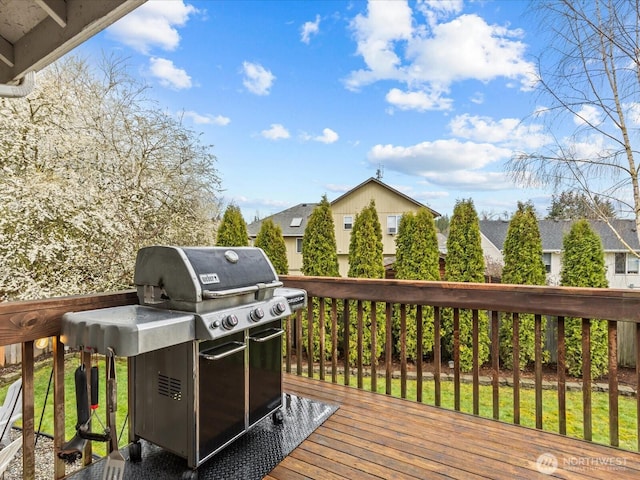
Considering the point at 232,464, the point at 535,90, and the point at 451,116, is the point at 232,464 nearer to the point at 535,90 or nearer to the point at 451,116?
the point at 535,90

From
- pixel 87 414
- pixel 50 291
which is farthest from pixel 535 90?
pixel 50 291

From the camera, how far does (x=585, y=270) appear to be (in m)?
5.54

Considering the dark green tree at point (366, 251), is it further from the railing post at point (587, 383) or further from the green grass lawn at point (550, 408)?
the railing post at point (587, 383)

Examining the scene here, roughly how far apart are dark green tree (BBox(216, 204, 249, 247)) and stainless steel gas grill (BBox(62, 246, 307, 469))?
453 cm

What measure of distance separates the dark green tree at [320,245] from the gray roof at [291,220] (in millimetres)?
5506

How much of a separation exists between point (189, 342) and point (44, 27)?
A: 6.03ft

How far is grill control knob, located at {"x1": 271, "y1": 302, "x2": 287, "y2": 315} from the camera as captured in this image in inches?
77.7

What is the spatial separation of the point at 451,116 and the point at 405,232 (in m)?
4.12

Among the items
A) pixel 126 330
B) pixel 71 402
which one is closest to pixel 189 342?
pixel 126 330

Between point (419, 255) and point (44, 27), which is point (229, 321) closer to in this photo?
point (44, 27)

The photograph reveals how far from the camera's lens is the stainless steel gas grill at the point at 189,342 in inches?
57.1

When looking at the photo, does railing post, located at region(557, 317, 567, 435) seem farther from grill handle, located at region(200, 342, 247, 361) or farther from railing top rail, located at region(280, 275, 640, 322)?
grill handle, located at region(200, 342, 247, 361)

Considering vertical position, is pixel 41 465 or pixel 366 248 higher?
pixel 366 248

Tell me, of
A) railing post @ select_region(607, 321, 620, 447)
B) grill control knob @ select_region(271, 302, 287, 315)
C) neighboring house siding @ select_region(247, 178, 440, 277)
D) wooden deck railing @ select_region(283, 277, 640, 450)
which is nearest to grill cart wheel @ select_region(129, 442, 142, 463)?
grill control knob @ select_region(271, 302, 287, 315)
